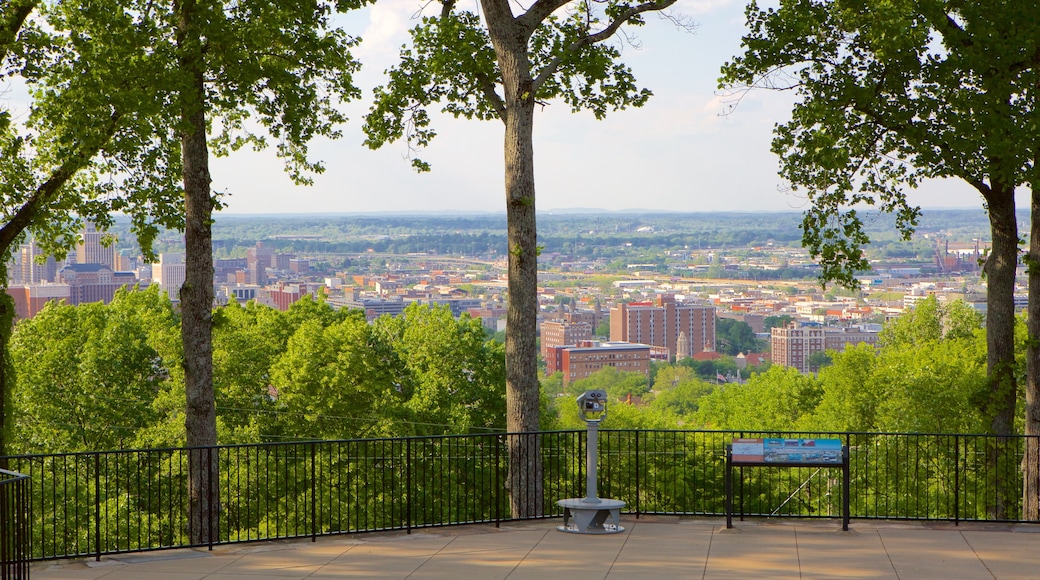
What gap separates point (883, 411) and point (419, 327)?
700 inches

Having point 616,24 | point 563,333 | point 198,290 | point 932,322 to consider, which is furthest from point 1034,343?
point 563,333

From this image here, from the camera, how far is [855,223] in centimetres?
2073

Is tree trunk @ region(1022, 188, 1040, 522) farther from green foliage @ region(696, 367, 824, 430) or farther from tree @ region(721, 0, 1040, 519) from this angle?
green foliage @ region(696, 367, 824, 430)

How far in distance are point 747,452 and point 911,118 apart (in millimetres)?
10413

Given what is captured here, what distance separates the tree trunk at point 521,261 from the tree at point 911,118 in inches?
254

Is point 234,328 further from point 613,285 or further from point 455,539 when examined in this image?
point 613,285

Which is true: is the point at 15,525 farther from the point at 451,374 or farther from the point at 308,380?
the point at 451,374

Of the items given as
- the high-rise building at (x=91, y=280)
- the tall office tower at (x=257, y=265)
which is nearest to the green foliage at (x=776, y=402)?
the high-rise building at (x=91, y=280)

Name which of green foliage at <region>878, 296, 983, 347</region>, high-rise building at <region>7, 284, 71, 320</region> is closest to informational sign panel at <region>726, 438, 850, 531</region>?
green foliage at <region>878, 296, 983, 347</region>

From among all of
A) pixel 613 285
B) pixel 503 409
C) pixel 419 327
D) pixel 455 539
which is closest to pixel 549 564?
pixel 455 539

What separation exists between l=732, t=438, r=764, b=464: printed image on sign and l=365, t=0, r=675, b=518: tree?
2730 millimetres

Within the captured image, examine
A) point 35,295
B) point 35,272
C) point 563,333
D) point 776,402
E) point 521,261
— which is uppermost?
point 521,261

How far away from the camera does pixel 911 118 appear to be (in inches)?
771

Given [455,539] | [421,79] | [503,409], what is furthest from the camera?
[503,409]
